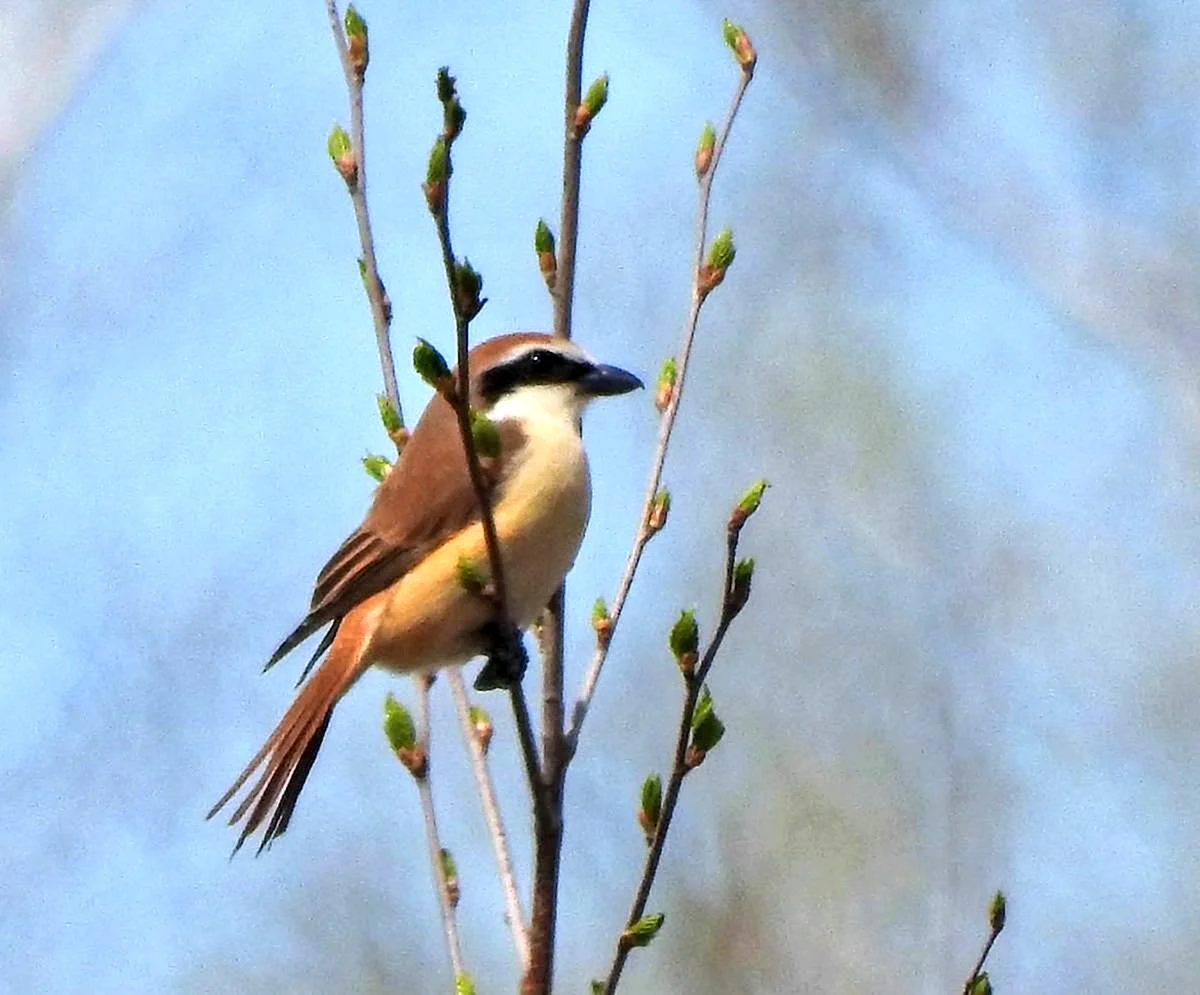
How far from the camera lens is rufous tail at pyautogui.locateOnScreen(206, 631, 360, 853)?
11.1 ft

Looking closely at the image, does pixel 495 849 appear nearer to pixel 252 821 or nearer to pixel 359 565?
pixel 252 821

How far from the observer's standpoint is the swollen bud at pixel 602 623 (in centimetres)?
301

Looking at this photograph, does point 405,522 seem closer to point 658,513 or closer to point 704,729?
point 658,513

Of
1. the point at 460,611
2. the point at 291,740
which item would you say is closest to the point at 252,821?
the point at 291,740

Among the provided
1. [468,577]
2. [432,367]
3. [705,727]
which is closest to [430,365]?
[432,367]

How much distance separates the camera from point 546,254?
10.2 feet

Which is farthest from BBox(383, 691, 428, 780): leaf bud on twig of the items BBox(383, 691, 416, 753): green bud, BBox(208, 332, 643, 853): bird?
BBox(208, 332, 643, 853): bird

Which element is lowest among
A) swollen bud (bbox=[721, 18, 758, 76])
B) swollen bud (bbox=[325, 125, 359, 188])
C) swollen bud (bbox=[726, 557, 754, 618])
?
swollen bud (bbox=[726, 557, 754, 618])

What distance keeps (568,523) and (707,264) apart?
73cm

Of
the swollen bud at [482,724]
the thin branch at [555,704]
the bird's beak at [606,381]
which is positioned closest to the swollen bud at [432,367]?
the thin branch at [555,704]

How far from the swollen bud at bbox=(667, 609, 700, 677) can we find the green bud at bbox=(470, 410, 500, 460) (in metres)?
0.49

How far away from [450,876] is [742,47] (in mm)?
1670

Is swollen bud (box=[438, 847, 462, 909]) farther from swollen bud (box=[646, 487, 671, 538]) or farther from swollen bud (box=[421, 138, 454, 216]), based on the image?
swollen bud (box=[421, 138, 454, 216])

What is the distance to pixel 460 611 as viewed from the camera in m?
3.60
